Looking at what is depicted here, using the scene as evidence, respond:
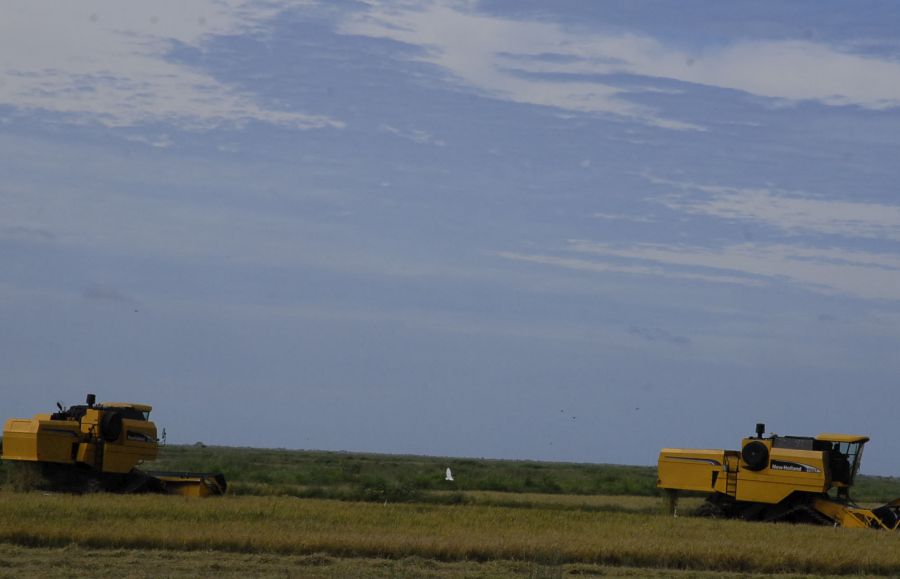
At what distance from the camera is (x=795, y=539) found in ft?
81.8

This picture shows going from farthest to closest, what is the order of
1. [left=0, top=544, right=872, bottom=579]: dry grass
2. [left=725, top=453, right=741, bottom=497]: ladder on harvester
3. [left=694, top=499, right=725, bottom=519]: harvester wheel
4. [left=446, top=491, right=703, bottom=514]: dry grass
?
[left=446, top=491, right=703, bottom=514]: dry grass, [left=694, top=499, right=725, bottom=519]: harvester wheel, [left=725, top=453, right=741, bottom=497]: ladder on harvester, [left=0, top=544, right=872, bottom=579]: dry grass

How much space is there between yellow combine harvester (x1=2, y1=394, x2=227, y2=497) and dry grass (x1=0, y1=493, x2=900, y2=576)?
2.64 m

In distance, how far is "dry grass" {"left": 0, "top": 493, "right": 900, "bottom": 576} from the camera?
21.2 meters

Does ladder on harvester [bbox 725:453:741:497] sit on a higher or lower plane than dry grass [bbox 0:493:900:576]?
higher

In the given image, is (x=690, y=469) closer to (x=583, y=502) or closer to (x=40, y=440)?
(x=583, y=502)

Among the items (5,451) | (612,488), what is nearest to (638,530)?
(5,451)

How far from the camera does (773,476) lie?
31109 millimetres

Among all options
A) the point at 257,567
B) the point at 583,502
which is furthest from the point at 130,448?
the point at 583,502

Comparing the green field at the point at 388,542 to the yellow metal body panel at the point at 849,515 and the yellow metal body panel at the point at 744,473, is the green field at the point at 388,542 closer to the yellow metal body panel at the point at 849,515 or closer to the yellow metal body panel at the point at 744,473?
the yellow metal body panel at the point at 849,515

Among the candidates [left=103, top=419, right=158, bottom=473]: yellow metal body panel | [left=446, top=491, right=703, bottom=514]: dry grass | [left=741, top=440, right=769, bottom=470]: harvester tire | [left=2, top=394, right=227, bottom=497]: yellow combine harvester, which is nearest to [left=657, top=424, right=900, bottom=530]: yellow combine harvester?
[left=741, top=440, right=769, bottom=470]: harvester tire

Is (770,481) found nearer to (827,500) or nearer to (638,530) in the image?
(827,500)

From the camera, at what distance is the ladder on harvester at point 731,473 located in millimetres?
31594

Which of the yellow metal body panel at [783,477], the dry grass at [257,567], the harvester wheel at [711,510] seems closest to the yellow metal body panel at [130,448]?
the dry grass at [257,567]

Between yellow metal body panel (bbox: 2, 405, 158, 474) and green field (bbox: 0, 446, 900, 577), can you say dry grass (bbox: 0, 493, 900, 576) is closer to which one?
green field (bbox: 0, 446, 900, 577)
